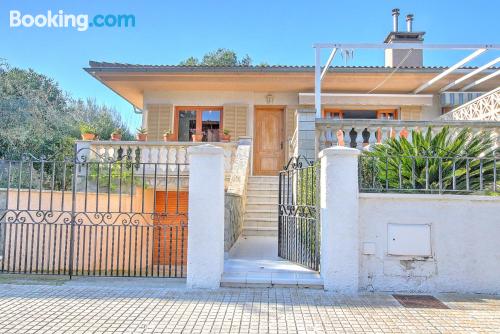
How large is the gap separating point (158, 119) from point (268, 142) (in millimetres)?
4158

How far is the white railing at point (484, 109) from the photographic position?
9578mm

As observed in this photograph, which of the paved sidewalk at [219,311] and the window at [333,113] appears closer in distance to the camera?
the paved sidewalk at [219,311]

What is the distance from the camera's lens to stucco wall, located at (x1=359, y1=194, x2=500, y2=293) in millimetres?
5352

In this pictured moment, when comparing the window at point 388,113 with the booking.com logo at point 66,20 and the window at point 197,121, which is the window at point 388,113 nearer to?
the window at point 197,121

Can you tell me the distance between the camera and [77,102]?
82.1 feet

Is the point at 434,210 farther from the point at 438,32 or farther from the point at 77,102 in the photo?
the point at 77,102

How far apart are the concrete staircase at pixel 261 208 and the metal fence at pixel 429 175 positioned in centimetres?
349

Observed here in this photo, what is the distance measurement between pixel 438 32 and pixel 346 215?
1736cm

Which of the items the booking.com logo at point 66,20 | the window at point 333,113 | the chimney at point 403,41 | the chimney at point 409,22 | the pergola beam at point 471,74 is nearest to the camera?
the pergola beam at point 471,74

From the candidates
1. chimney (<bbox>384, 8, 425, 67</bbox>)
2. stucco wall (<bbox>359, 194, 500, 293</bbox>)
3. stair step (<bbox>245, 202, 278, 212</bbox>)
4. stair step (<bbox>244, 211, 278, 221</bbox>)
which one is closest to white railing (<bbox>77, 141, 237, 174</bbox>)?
stair step (<bbox>245, 202, 278, 212</bbox>)

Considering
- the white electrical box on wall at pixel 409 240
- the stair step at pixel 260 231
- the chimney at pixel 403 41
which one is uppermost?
the chimney at pixel 403 41

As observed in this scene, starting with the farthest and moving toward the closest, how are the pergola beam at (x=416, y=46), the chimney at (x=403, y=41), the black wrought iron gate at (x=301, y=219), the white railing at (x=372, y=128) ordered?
the chimney at (x=403, y=41) → the pergola beam at (x=416, y=46) → the white railing at (x=372, y=128) → the black wrought iron gate at (x=301, y=219)

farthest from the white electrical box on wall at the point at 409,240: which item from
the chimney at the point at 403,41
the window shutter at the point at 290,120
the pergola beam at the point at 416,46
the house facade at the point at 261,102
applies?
the chimney at the point at 403,41

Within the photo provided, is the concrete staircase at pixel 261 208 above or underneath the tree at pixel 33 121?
underneath
